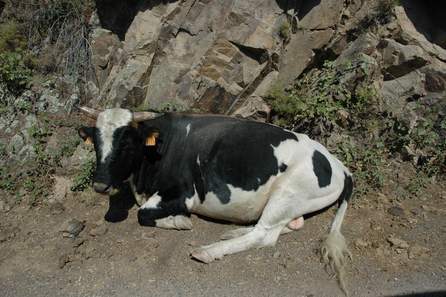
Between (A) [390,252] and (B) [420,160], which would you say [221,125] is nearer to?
(A) [390,252]

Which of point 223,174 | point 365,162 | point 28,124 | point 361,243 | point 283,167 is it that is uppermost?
point 283,167

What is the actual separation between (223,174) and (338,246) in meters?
1.74

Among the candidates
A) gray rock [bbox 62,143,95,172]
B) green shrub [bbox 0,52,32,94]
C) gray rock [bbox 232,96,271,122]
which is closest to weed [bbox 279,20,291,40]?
gray rock [bbox 232,96,271,122]

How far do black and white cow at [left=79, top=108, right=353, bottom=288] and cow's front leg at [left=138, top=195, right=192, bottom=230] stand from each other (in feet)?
0.05

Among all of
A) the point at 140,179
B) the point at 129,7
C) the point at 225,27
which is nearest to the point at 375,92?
the point at 225,27

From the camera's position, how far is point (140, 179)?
6.61 meters

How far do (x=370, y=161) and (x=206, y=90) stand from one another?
304 centimetres

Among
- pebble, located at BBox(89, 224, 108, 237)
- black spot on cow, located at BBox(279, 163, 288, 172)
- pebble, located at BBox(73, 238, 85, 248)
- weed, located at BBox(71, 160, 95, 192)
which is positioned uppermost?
black spot on cow, located at BBox(279, 163, 288, 172)

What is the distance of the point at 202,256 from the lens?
562 cm

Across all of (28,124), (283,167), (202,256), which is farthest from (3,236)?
(283,167)

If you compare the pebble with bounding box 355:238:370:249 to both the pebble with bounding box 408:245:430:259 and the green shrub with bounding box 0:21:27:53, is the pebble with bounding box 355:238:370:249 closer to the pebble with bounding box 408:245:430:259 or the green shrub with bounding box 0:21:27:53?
the pebble with bounding box 408:245:430:259

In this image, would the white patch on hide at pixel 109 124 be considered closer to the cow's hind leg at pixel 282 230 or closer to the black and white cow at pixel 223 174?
the black and white cow at pixel 223 174

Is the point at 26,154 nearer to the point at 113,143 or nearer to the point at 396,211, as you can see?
the point at 113,143

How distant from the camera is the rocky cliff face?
812 centimetres
